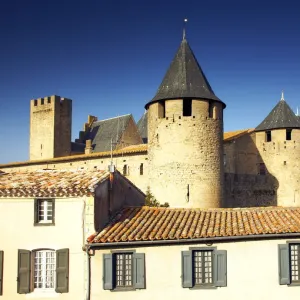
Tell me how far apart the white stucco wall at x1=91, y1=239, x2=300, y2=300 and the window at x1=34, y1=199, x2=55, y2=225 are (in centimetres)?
196

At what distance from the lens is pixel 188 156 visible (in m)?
26.5

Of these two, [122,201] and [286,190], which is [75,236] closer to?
[122,201]

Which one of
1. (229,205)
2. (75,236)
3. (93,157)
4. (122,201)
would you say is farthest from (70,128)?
(75,236)

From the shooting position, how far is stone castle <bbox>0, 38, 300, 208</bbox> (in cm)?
2664

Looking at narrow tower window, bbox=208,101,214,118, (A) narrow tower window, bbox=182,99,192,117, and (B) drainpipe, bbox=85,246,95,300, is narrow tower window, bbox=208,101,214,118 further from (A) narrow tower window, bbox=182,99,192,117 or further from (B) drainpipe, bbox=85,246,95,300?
(B) drainpipe, bbox=85,246,95,300

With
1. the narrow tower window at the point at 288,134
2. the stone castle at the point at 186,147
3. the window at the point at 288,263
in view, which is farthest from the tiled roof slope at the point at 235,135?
the window at the point at 288,263

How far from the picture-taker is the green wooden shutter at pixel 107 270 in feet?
46.1

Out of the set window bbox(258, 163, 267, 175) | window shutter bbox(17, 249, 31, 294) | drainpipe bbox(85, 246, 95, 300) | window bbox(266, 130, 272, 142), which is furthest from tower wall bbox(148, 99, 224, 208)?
window shutter bbox(17, 249, 31, 294)

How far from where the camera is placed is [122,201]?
58.7ft

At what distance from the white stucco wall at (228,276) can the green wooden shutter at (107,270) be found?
15 cm

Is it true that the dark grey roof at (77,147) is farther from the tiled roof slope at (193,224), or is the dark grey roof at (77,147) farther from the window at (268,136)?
the tiled roof slope at (193,224)

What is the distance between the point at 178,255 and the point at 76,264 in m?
3.01

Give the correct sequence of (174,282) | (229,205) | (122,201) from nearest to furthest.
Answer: (174,282) < (122,201) < (229,205)

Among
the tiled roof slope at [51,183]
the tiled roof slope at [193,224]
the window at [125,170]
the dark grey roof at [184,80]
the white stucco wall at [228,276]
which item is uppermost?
the dark grey roof at [184,80]
